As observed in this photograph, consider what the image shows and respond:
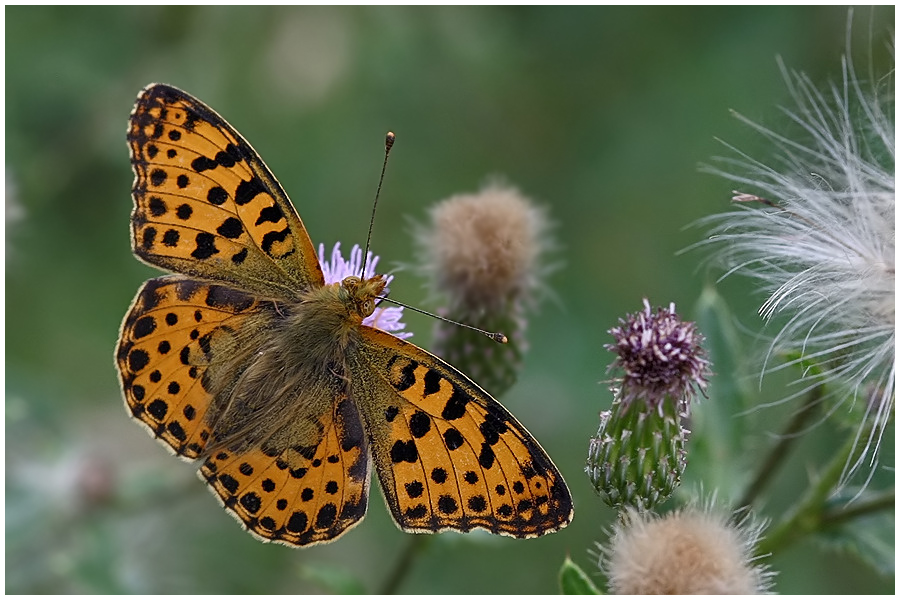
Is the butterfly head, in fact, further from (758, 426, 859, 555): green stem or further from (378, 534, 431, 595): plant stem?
(758, 426, 859, 555): green stem

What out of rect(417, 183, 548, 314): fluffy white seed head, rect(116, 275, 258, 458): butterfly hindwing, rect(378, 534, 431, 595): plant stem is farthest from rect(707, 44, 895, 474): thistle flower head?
rect(116, 275, 258, 458): butterfly hindwing

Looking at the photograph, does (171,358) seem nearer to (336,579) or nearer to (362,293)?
(362,293)

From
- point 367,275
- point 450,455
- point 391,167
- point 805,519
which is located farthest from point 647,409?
point 391,167

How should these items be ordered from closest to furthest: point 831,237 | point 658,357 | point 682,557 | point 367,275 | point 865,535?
point 682,557
point 658,357
point 831,237
point 865,535
point 367,275

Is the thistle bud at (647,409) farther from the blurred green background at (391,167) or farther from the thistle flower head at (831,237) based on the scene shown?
the blurred green background at (391,167)

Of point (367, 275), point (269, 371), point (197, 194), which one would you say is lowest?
point (269, 371)

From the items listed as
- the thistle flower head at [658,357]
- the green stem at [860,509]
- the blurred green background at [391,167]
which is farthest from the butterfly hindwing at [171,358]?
the green stem at [860,509]

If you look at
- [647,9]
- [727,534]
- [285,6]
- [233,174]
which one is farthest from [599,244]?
[727,534]
